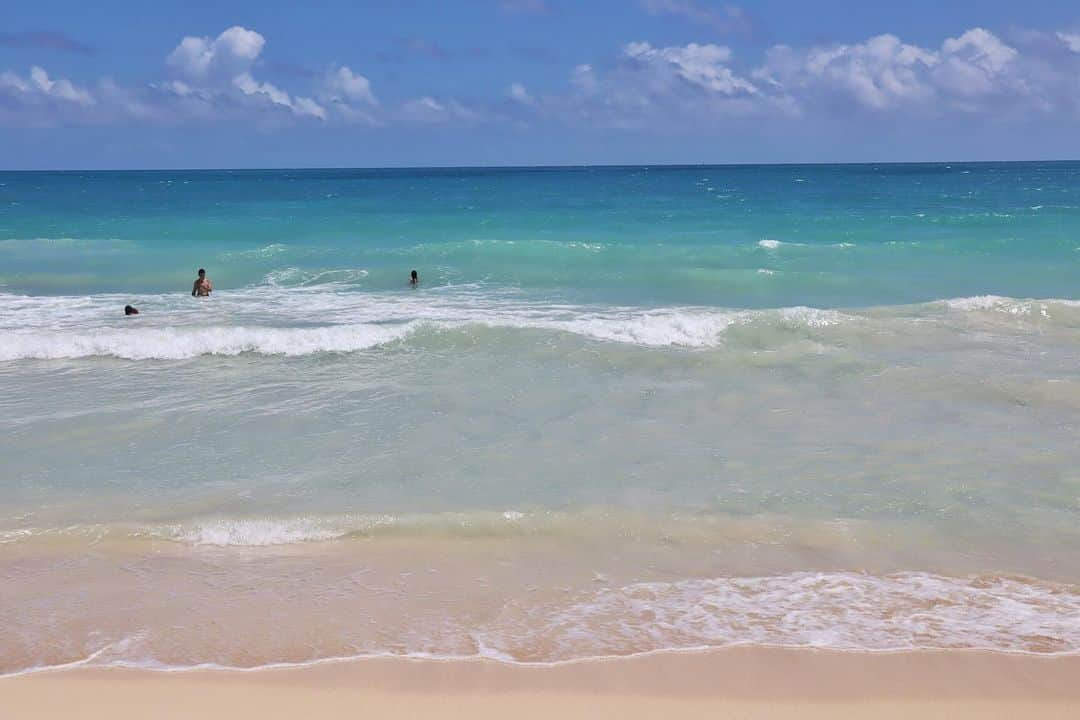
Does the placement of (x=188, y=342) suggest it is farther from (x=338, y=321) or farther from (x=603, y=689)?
(x=603, y=689)

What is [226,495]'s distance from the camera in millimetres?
8711

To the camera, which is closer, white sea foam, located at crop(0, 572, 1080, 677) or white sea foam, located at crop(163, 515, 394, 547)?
white sea foam, located at crop(0, 572, 1080, 677)

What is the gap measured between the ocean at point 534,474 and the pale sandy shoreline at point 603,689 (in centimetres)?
19

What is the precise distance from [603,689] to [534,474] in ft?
12.9

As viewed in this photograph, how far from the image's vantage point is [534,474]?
9.26 metres

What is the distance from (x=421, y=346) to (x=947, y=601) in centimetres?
1029

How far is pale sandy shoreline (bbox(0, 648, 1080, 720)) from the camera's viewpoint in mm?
5191

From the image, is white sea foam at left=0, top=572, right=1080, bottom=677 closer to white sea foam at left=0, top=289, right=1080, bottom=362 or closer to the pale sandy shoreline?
the pale sandy shoreline

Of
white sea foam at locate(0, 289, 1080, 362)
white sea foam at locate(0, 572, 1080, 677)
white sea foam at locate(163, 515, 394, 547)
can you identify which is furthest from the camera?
white sea foam at locate(0, 289, 1080, 362)

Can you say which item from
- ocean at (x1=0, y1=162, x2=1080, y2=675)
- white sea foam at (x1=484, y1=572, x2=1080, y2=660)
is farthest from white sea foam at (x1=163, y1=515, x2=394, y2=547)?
white sea foam at (x1=484, y1=572, x2=1080, y2=660)

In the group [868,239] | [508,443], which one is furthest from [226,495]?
[868,239]

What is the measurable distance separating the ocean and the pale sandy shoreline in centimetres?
19

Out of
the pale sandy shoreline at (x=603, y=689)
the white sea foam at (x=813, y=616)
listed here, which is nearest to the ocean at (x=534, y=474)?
the white sea foam at (x=813, y=616)

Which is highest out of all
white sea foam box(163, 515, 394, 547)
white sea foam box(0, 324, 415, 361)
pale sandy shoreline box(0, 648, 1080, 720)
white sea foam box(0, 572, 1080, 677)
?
white sea foam box(0, 324, 415, 361)
